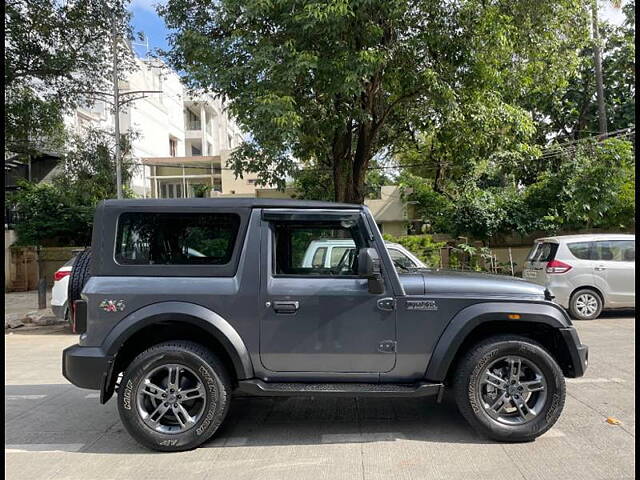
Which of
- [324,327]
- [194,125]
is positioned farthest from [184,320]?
[194,125]

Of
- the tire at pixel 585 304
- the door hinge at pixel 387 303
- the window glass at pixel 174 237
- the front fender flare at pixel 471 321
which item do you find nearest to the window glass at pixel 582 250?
the tire at pixel 585 304

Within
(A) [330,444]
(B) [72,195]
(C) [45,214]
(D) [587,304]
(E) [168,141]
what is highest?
(E) [168,141]

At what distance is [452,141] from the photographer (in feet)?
42.1

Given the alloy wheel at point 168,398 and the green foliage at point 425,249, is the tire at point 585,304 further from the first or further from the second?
the alloy wheel at point 168,398

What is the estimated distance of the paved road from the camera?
3.86 meters

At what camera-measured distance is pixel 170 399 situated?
425 cm

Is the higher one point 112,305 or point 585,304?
point 112,305

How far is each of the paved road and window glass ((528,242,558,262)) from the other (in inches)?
199

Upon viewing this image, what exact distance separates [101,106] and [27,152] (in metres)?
16.3

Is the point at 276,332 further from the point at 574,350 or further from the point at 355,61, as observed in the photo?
the point at 355,61

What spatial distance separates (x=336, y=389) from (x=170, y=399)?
4.26 ft

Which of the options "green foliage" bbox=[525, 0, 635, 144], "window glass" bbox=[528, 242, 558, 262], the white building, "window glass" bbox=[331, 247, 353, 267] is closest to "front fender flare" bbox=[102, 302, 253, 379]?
"window glass" bbox=[331, 247, 353, 267]

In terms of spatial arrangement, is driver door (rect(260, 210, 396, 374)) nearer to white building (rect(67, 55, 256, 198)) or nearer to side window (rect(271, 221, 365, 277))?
side window (rect(271, 221, 365, 277))

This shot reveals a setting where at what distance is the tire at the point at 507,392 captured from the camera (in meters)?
4.28
